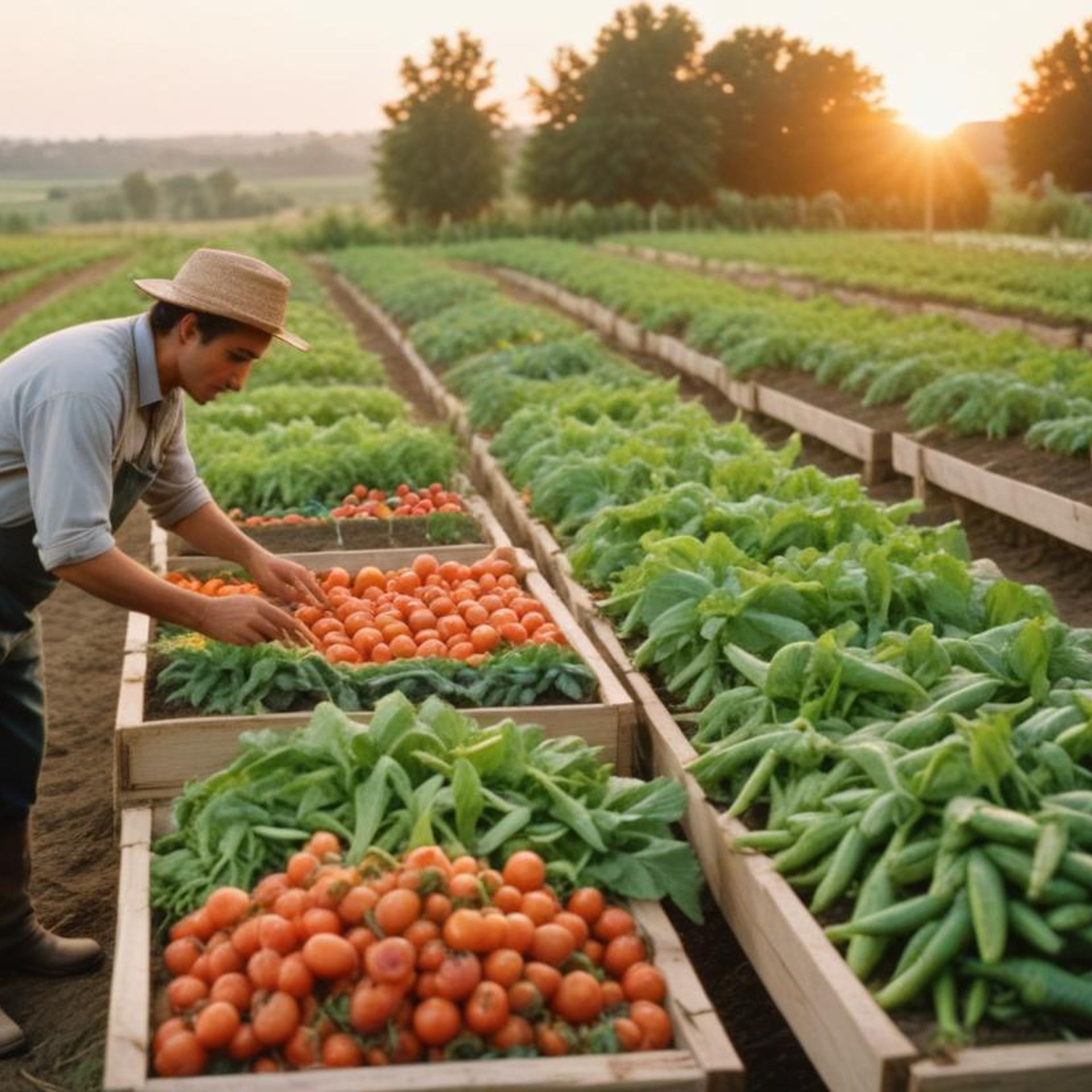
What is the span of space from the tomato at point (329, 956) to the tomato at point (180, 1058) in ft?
0.98

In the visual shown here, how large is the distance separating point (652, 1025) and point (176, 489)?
2.66 m

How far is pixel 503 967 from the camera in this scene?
3105mm

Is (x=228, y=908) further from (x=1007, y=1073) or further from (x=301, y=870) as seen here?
(x=1007, y=1073)

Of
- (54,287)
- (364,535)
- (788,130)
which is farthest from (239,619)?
(788,130)

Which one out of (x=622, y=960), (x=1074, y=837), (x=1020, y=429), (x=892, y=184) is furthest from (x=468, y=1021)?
(x=892, y=184)

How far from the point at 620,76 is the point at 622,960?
66.7m

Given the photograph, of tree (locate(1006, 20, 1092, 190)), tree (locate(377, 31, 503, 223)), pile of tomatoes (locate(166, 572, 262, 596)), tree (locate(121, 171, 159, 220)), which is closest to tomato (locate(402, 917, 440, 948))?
pile of tomatoes (locate(166, 572, 262, 596))

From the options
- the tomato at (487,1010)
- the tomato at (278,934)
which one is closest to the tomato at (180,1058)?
the tomato at (278,934)

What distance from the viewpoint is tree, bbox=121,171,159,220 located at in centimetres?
12631

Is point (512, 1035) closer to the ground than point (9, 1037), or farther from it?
farther from it

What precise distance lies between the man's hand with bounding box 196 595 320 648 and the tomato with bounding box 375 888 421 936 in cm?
123

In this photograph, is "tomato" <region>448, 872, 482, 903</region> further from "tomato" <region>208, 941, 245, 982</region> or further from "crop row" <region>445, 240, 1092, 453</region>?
"crop row" <region>445, 240, 1092, 453</region>

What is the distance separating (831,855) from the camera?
3.58m

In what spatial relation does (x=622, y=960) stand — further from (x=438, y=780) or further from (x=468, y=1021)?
(x=438, y=780)
